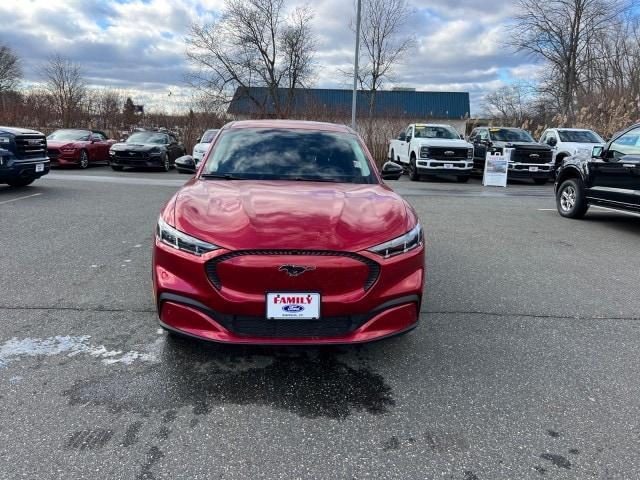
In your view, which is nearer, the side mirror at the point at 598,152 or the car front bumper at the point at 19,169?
the side mirror at the point at 598,152

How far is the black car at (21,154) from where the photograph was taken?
10148 mm

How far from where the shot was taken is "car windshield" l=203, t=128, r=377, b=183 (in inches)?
167

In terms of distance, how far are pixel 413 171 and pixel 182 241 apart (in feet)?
52.6

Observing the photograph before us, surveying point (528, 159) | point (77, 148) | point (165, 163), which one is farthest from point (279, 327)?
point (77, 148)

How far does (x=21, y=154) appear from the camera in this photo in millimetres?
10508

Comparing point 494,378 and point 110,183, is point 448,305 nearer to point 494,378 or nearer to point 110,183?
point 494,378

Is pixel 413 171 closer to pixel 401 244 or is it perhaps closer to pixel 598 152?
pixel 598 152

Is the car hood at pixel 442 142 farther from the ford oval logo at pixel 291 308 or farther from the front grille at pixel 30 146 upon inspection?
the ford oval logo at pixel 291 308

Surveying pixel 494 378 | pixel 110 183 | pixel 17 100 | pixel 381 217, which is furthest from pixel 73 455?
pixel 17 100

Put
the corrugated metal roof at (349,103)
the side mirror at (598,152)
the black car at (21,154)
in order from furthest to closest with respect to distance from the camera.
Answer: the corrugated metal roof at (349,103), the black car at (21,154), the side mirror at (598,152)

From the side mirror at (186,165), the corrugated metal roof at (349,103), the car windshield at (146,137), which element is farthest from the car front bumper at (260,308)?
the corrugated metal roof at (349,103)

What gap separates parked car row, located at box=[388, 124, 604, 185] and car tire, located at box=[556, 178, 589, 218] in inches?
289

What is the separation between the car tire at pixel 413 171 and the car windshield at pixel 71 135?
13172mm

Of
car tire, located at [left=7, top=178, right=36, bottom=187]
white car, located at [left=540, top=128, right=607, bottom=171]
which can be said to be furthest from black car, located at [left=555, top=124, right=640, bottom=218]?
car tire, located at [left=7, top=178, right=36, bottom=187]
